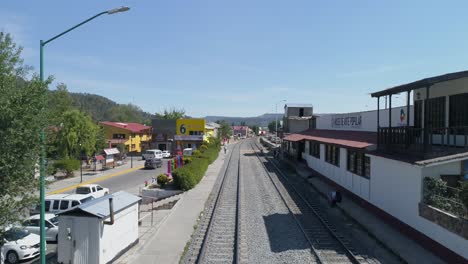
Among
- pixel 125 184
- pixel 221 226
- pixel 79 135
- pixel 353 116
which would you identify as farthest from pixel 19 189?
pixel 79 135

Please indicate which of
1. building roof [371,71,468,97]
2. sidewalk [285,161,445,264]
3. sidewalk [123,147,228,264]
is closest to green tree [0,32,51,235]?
sidewalk [123,147,228,264]

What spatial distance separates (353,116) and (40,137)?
A: 25.5 metres

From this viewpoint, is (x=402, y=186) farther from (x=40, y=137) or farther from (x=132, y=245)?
(x=40, y=137)

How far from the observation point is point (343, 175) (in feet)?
81.3

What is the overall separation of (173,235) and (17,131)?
8.56m

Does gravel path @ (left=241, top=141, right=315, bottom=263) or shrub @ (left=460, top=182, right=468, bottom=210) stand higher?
shrub @ (left=460, top=182, right=468, bottom=210)

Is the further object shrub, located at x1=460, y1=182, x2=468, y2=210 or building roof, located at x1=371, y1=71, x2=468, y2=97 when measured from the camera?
building roof, located at x1=371, y1=71, x2=468, y2=97

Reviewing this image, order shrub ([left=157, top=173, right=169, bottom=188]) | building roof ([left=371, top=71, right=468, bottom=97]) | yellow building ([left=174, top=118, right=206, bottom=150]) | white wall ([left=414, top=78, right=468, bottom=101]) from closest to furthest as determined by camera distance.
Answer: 1. building roof ([left=371, top=71, right=468, bottom=97])
2. white wall ([left=414, top=78, right=468, bottom=101])
3. shrub ([left=157, top=173, right=169, bottom=188])
4. yellow building ([left=174, top=118, right=206, bottom=150])

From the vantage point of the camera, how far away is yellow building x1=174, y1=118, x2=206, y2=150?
65562mm

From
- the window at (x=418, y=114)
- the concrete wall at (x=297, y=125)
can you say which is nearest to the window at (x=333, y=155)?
the window at (x=418, y=114)

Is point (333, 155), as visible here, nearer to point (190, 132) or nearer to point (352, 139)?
point (352, 139)

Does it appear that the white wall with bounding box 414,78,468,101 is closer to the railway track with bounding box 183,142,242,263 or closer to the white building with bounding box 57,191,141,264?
the railway track with bounding box 183,142,242,263

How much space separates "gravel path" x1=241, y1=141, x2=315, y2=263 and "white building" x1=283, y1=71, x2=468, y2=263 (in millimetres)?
3921

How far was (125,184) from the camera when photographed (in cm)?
3247
